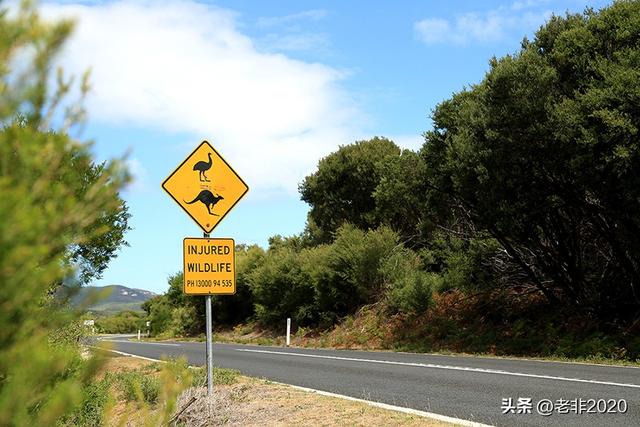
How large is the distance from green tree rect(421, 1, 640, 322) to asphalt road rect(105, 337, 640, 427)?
443 centimetres

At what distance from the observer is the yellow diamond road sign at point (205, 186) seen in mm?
8305

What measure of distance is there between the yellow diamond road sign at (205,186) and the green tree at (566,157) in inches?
353

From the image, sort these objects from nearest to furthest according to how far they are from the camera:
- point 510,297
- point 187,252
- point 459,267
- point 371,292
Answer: point 187,252
point 510,297
point 459,267
point 371,292

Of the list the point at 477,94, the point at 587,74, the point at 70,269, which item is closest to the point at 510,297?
the point at 477,94

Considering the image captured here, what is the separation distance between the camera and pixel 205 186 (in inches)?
332

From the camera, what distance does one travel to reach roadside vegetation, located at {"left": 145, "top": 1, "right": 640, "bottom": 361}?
14.7 meters

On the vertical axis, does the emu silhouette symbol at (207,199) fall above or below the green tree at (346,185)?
below

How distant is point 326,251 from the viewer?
98.0 ft

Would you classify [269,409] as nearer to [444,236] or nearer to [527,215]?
[527,215]

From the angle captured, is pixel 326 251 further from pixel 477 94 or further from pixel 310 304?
pixel 477 94

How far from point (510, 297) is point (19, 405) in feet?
69.2

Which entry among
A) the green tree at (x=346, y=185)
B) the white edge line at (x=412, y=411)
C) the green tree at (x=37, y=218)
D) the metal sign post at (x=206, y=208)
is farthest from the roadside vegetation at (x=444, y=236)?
the green tree at (x=346, y=185)

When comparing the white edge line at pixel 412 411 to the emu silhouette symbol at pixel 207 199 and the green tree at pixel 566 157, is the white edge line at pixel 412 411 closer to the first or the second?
the emu silhouette symbol at pixel 207 199

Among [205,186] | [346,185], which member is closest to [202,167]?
[205,186]
